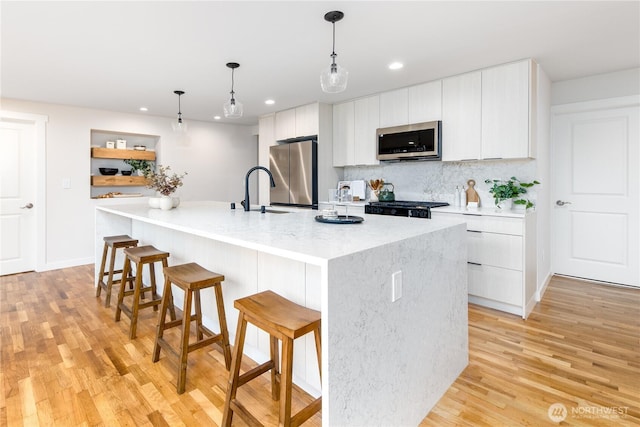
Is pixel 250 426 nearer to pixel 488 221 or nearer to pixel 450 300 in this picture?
pixel 450 300

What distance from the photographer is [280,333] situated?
134 cm

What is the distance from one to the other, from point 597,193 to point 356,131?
2793mm

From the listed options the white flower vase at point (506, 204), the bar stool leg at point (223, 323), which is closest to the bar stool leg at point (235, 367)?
the bar stool leg at point (223, 323)

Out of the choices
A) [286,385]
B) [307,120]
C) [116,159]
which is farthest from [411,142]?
[116,159]

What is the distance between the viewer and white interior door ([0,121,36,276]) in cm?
441

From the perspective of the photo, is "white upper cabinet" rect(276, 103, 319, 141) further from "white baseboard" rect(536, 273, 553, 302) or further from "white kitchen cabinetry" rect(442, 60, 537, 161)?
"white baseboard" rect(536, 273, 553, 302)

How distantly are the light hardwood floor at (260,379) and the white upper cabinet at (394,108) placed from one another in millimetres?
2210

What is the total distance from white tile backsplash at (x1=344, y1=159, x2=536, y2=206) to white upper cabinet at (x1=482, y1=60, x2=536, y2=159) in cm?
35

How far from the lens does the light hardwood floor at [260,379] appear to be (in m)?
1.69

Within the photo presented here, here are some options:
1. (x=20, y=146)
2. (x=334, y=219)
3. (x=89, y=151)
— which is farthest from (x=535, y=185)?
(x=20, y=146)

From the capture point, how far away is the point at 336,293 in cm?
113

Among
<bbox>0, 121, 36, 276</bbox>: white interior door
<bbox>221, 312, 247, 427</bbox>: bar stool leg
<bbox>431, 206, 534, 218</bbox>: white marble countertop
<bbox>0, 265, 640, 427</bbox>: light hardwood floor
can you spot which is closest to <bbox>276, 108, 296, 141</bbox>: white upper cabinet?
<bbox>431, 206, 534, 218</bbox>: white marble countertop

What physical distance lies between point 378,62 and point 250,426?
2934 millimetres

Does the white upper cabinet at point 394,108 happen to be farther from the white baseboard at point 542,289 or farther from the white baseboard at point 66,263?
the white baseboard at point 66,263
